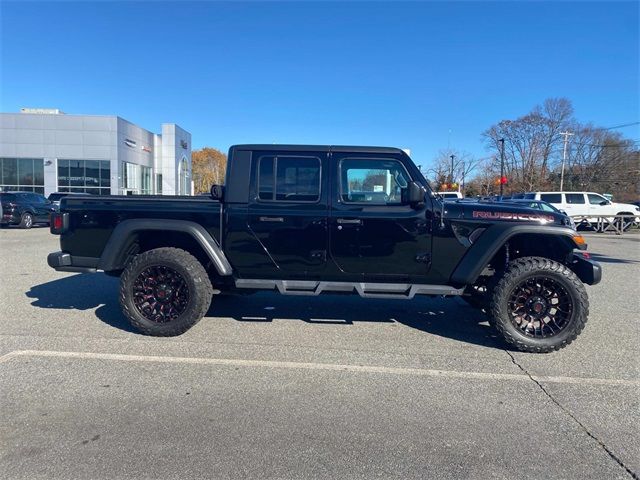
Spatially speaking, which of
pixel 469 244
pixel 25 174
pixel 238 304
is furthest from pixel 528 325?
pixel 25 174

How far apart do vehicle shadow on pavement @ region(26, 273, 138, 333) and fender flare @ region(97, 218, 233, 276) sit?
3.05ft

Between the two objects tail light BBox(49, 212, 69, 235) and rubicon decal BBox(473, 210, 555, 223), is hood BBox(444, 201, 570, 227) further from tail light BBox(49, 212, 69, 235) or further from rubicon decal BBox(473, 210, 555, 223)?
tail light BBox(49, 212, 69, 235)

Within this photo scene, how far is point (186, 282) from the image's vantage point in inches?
193

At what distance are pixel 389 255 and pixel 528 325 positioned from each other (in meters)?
1.67

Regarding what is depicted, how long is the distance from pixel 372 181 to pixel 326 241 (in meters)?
0.85

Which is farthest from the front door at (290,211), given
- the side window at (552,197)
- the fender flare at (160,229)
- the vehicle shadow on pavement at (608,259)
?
the side window at (552,197)

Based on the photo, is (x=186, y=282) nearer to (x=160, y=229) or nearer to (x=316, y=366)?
(x=160, y=229)

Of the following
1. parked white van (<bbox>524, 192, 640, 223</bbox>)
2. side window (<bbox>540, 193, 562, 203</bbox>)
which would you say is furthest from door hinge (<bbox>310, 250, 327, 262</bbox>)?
side window (<bbox>540, 193, 562, 203</bbox>)

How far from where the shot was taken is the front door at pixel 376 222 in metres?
4.79

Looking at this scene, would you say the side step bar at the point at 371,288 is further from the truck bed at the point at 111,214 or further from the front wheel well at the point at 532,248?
the truck bed at the point at 111,214

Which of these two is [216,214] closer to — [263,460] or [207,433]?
[207,433]

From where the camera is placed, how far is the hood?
472 centimetres

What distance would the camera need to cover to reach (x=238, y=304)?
648 centimetres

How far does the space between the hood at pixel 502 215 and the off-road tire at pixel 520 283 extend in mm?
467
